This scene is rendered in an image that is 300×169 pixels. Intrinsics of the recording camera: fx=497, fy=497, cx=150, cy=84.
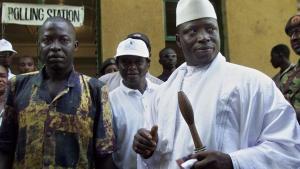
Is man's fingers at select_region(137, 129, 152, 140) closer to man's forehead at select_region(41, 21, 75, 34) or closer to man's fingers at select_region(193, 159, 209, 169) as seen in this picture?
man's fingers at select_region(193, 159, 209, 169)

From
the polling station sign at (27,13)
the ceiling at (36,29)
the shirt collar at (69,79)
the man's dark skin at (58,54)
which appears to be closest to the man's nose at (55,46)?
the man's dark skin at (58,54)

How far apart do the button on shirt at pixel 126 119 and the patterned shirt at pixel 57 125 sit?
734mm

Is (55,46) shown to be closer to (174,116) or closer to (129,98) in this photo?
(174,116)

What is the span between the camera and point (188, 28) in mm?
2842

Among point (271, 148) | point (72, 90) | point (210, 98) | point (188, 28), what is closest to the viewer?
point (271, 148)

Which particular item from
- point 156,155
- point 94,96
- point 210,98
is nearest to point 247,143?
point 210,98

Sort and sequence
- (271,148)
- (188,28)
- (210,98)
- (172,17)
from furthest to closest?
(172,17)
(188,28)
(210,98)
(271,148)

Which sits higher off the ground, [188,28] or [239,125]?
[188,28]

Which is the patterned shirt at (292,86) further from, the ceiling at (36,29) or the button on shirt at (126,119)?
the ceiling at (36,29)

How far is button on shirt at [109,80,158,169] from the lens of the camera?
3.94 m

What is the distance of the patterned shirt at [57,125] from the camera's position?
9.41ft

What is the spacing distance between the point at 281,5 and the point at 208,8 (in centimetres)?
646

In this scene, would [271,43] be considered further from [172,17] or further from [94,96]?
[94,96]

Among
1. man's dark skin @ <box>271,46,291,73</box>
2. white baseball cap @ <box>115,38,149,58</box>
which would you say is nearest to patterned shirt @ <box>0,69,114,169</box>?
white baseball cap @ <box>115,38,149,58</box>
